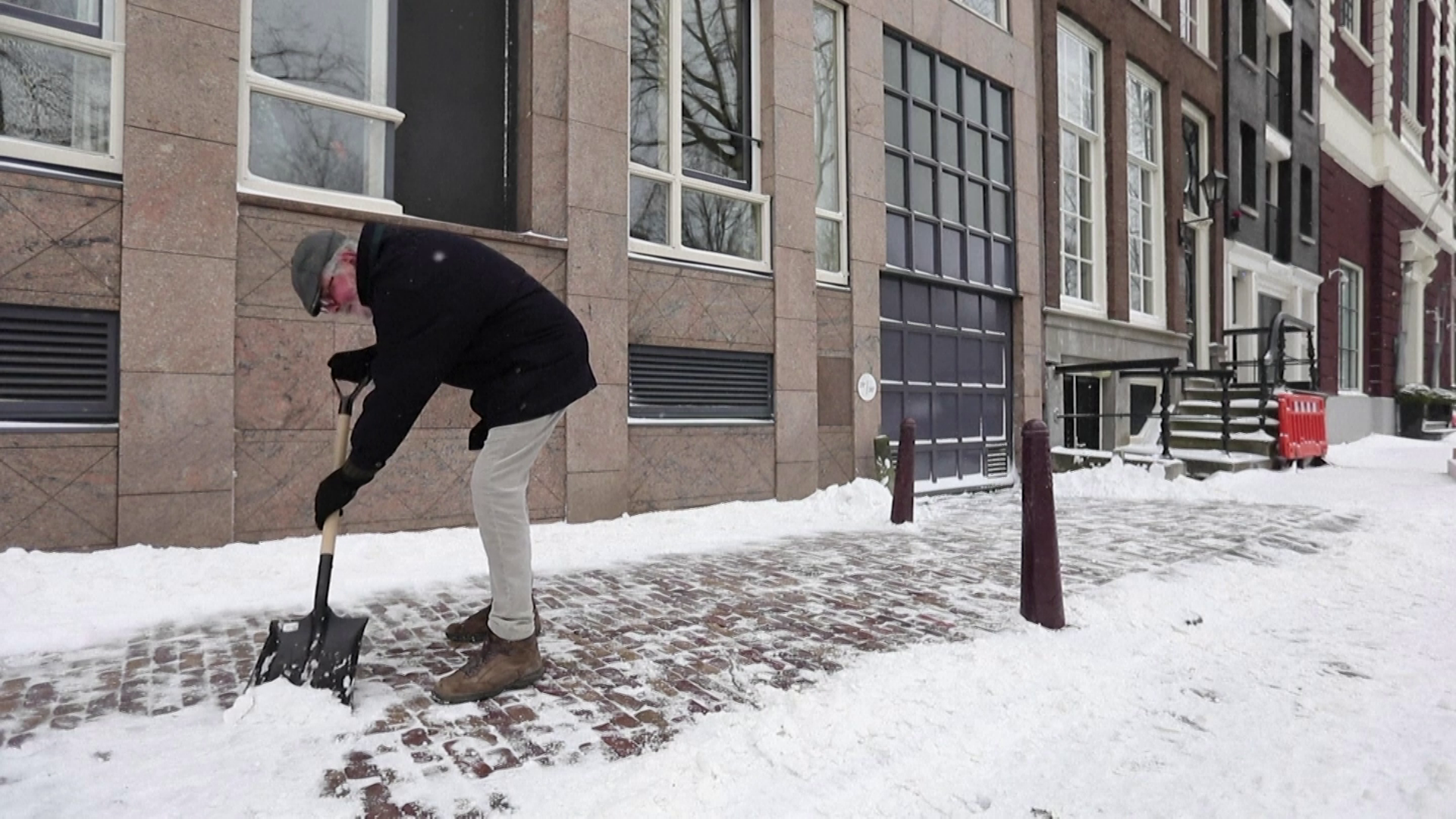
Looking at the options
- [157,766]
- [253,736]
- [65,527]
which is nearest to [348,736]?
[253,736]

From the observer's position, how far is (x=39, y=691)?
2.92 m

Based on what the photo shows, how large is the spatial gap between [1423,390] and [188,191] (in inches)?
1063

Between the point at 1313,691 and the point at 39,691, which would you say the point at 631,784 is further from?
the point at 1313,691

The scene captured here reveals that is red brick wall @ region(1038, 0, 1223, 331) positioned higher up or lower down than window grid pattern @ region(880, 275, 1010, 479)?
higher up

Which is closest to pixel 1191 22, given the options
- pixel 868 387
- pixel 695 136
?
pixel 868 387

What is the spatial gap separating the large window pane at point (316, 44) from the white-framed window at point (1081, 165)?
10218 mm

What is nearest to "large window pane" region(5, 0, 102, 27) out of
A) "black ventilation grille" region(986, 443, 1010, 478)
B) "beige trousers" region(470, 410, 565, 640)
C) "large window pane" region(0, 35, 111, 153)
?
"large window pane" region(0, 35, 111, 153)

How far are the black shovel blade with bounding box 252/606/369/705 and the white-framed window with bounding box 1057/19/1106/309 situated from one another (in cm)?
1197

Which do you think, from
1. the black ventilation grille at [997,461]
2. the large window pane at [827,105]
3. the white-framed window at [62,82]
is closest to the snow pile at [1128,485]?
the black ventilation grille at [997,461]

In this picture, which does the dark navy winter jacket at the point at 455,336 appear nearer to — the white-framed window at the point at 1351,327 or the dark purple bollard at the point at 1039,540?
the dark purple bollard at the point at 1039,540

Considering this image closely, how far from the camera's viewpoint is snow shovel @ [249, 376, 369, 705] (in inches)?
108

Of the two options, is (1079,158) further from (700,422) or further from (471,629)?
(471,629)

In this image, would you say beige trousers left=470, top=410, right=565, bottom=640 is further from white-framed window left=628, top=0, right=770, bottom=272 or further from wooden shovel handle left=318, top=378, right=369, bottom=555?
white-framed window left=628, top=0, right=770, bottom=272

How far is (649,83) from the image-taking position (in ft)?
25.7
